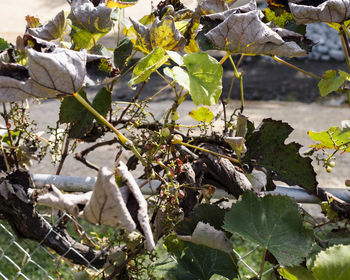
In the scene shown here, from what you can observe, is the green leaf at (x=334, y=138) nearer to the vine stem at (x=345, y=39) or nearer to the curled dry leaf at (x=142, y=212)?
the vine stem at (x=345, y=39)

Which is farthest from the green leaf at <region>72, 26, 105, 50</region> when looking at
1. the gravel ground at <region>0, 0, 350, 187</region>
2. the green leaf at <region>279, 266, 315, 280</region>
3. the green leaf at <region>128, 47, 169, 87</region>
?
the gravel ground at <region>0, 0, 350, 187</region>

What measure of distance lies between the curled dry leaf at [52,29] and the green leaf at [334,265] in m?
0.65

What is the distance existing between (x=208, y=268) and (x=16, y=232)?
502 millimetres

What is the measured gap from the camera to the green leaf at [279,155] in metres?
0.83

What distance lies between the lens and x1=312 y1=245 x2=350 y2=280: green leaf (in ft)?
2.20

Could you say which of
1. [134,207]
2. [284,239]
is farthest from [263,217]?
[134,207]

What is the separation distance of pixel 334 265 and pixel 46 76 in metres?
0.51

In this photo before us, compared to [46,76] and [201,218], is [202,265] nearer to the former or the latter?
[201,218]

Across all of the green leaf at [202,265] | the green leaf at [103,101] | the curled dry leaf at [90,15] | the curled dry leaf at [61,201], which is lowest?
the green leaf at [202,265]

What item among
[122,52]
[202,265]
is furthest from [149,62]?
[202,265]

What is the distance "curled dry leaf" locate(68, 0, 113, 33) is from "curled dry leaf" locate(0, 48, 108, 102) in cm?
22

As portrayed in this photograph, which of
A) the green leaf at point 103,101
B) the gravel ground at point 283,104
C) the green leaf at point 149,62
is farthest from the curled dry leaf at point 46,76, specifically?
the gravel ground at point 283,104

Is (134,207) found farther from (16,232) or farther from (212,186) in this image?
(16,232)

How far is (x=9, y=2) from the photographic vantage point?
72.4 inches
